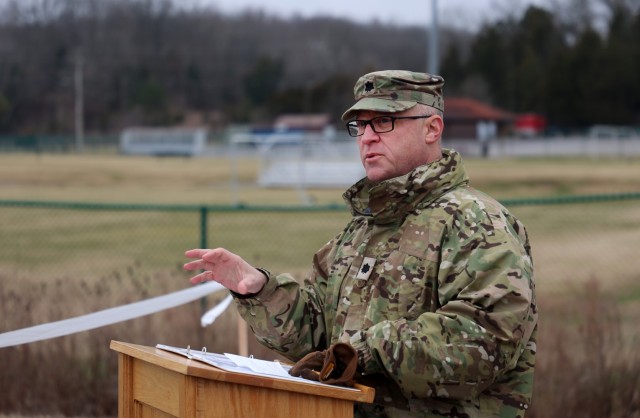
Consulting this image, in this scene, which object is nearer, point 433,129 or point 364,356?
point 364,356

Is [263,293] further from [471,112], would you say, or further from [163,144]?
[471,112]

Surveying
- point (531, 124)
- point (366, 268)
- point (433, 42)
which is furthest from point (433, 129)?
point (531, 124)

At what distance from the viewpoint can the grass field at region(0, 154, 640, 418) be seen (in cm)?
731

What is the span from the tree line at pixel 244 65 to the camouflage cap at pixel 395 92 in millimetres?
71120

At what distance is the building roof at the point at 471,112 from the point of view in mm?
Answer: 87625

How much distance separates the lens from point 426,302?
3.04 m

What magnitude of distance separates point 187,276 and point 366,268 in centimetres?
582

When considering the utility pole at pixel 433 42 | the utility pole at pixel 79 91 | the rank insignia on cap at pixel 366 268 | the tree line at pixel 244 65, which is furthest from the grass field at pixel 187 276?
the utility pole at pixel 79 91

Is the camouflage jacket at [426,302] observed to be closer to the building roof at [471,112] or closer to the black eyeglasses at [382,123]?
the black eyeglasses at [382,123]

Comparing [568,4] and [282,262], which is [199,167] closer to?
[568,4]

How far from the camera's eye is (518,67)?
87375 millimetres

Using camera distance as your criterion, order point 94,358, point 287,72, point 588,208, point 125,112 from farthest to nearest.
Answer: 1. point 287,72
2. point 125,112
3. point 588,208
4. point 94,358

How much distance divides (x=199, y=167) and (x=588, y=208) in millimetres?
34209

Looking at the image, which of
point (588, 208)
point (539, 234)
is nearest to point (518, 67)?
point (588, 208)
